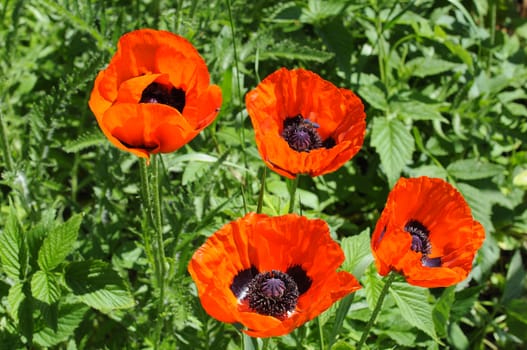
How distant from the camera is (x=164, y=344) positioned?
2.14m

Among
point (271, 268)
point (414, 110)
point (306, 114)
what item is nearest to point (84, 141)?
point (306, 114)

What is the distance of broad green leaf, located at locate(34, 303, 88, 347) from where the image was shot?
6.80 feet

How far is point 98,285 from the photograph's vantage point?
2006 millimetres

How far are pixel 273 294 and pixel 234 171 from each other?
94 centimetres

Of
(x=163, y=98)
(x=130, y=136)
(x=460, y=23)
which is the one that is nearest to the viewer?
(x=130, y=136)

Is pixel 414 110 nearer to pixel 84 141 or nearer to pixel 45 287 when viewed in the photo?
pixel 84 141

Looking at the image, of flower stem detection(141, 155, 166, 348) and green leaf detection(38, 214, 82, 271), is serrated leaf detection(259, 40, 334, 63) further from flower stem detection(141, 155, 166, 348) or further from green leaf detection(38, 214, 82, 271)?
green leaf detection(38, 214, 82, 271)

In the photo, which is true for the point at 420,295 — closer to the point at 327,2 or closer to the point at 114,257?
the point at 114,257

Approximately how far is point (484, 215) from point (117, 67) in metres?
1.63

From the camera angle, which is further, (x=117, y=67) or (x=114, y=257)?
(x=114, y=257)

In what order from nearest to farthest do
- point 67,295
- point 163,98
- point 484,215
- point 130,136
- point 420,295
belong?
point 130,136, point 163,98, point 420,295, point 67,295, point 484,215

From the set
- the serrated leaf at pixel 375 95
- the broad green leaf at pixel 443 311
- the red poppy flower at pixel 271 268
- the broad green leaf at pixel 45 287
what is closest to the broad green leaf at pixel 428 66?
the serrated leaf at pixel 375 95

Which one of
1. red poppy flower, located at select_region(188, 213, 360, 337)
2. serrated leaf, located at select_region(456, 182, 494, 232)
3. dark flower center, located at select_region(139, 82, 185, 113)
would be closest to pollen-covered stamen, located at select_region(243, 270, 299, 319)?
red poppy flower, located at select_region(188, 213, 360, 337)

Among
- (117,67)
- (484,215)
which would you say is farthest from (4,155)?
(484,215)
